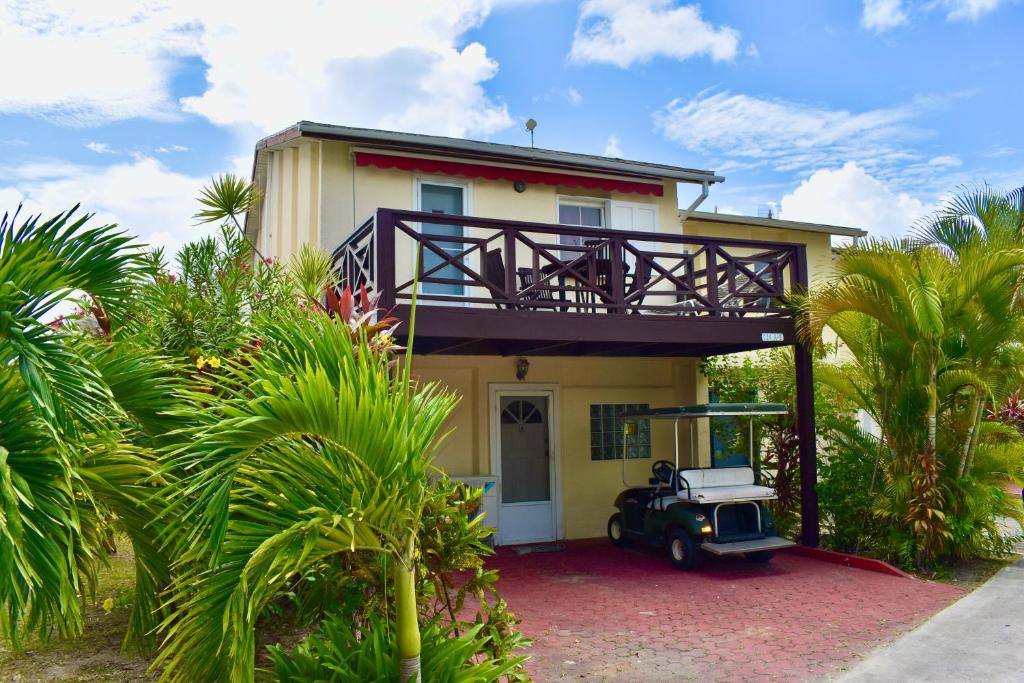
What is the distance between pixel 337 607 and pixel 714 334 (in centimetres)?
648

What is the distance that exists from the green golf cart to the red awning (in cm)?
403

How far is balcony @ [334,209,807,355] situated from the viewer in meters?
8.33

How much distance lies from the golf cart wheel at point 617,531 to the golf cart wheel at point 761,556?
1728 millimetres

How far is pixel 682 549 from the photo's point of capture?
941 centimetres

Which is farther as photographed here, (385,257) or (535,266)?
(535,266)

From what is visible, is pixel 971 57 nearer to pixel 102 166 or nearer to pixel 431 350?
pixel 431 350

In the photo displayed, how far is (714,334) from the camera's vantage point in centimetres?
974

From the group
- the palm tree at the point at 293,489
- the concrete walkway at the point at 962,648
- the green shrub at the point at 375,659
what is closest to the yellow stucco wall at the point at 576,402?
the concrete walkway at the point at 962,648

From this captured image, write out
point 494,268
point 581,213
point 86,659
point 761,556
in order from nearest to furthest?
point 86,659, point 494,268, point 761,556, point 581,213

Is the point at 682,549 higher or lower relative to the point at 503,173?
lower

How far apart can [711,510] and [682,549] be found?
2.13 feet

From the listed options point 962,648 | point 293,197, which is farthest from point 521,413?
point 962,648

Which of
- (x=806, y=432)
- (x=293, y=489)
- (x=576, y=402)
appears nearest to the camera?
(x=293, y=489)

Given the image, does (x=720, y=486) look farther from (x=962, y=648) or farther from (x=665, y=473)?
(x=962, y=648)
